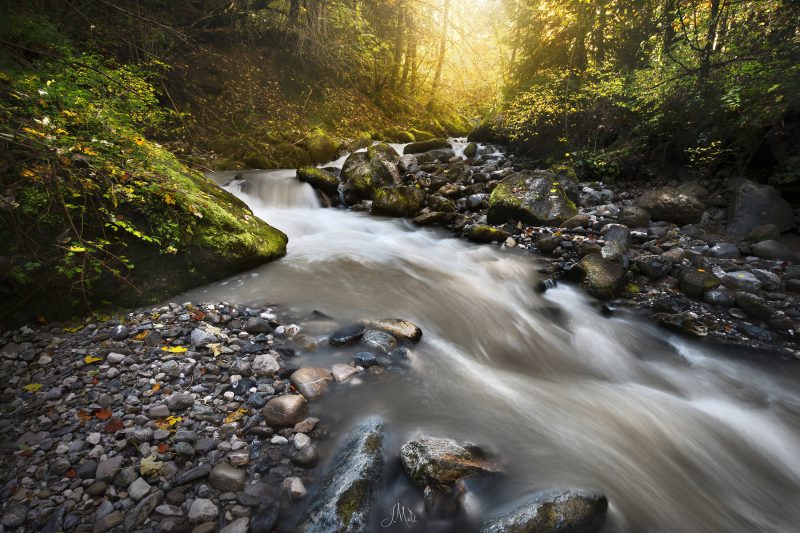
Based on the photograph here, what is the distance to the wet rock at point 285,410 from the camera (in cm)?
266

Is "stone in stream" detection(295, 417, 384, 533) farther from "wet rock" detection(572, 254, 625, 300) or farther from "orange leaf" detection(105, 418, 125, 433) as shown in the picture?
"wet rock" detection(572, 254, 625, 300)

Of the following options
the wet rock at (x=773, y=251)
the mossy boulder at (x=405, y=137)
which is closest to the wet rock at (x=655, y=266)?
the wet rock at (x=773, y=251)

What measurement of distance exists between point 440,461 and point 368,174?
808 cm

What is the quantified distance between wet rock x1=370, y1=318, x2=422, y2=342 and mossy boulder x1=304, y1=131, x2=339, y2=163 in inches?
360

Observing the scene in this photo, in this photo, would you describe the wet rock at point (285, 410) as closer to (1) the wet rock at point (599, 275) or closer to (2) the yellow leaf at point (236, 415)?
(2) the yellow leaf at point (236, 415)

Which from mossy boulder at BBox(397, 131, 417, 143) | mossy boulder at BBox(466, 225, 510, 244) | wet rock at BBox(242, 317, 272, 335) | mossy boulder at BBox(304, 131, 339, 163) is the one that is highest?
mossy boulder at BBox(397, 131, 417, 143)

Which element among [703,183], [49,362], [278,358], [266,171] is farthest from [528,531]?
[266,171]

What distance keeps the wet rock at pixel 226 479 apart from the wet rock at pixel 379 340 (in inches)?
65.4

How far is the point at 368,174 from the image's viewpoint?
9.48 meters

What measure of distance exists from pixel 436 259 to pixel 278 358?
4.11 meters

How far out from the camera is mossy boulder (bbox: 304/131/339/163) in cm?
1186

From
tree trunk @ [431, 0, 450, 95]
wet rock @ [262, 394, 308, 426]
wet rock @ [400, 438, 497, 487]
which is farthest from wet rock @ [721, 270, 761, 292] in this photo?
tree trunk @ [431, 0, 450, 95]

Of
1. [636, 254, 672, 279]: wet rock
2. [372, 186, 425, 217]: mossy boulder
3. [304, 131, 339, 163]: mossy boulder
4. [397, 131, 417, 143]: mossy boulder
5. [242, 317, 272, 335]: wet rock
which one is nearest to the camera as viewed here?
[242, 317, 272, 335]: wet rock

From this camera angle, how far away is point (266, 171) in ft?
34.2
